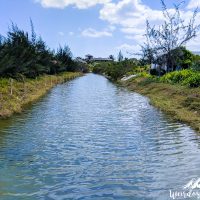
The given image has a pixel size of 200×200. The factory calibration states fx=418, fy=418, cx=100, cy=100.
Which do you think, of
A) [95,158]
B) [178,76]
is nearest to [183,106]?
[95,158]

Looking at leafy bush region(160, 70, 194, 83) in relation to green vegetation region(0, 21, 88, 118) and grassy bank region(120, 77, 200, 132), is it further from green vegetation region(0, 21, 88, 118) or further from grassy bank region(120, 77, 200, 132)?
green vegetation region(0, 21, 88, 118)

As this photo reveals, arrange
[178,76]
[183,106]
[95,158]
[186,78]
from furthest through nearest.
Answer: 1. [178,76]
2. [186,78]
3. [183,106]
4. [95,158]

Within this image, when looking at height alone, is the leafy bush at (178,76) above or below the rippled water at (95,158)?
above

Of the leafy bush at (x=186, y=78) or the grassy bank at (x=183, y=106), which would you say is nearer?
the grassy bank at (x=183, y=106)

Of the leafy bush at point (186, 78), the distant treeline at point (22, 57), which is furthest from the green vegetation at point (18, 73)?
the leafy bush at point (186, 78)

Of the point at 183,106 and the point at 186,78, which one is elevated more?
the point at 186,78

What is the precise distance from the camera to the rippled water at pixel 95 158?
25.9 feet

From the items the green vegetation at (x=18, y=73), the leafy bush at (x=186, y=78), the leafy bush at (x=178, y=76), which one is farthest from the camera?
the leafy bush at (x=178, y=76)

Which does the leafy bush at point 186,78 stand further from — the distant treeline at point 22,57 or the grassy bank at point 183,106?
the distant treeline at point 22,57

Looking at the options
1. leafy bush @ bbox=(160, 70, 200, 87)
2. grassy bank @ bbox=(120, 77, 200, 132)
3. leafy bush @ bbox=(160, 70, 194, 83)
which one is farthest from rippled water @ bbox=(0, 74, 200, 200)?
leafy bush @ bbox=(160, 70, 194, 83)

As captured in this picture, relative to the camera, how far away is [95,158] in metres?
10.3

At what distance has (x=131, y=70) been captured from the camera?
66.9 meters

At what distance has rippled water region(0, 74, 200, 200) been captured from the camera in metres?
7.90

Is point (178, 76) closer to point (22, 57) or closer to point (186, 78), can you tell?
point (186, 78)
